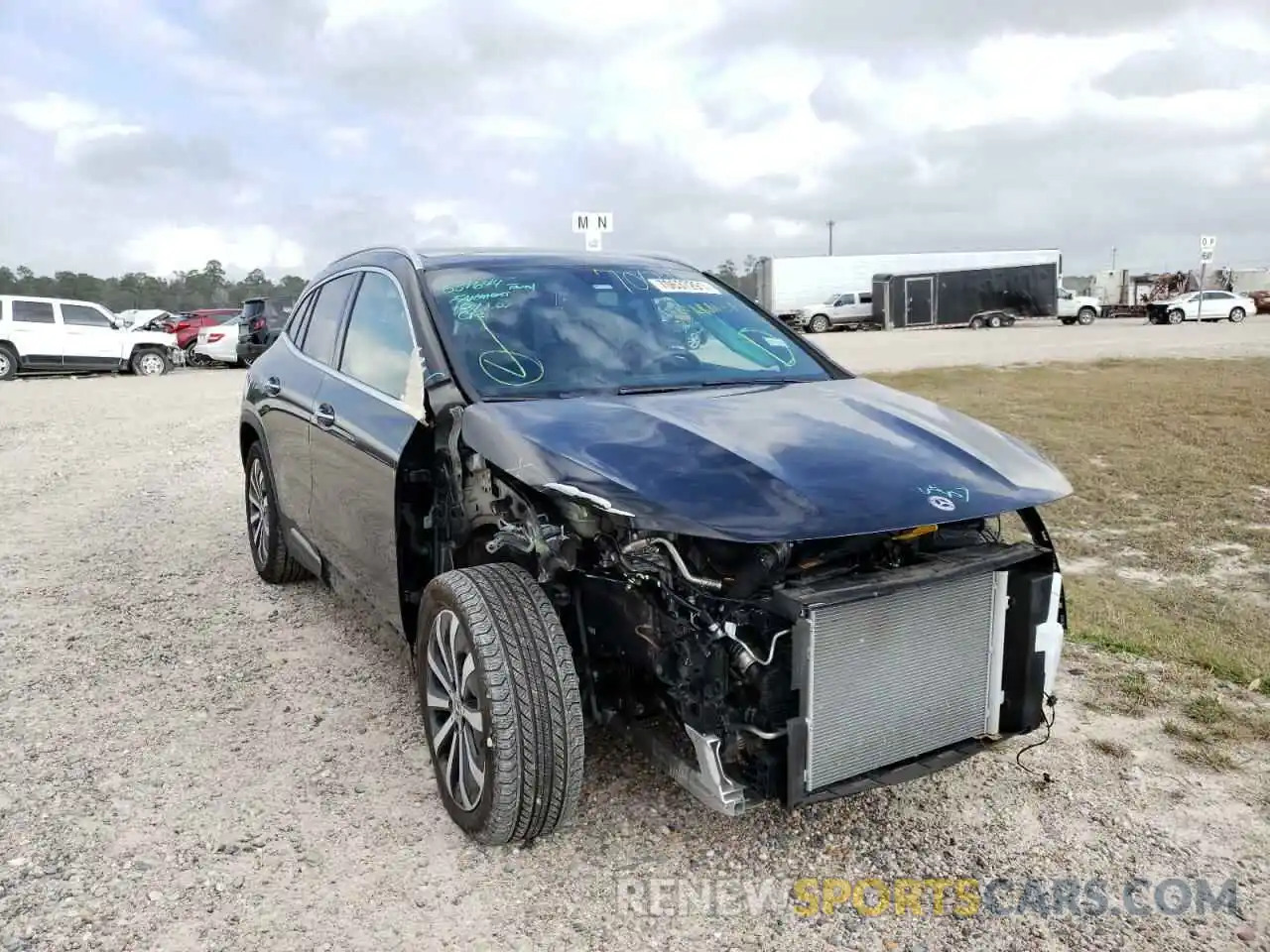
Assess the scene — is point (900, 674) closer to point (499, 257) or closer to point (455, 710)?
point (455, 710)

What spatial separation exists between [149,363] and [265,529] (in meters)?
19.1

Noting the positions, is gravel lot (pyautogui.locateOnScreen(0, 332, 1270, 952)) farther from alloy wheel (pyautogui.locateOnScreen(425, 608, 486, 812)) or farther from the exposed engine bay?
the exposed engine bay

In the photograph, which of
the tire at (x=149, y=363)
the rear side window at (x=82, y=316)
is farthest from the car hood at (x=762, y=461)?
the tire at (x=149, y=363)

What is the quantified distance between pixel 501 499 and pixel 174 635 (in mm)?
2527

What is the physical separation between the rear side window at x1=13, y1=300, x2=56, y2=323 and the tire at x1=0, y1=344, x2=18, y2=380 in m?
0.62

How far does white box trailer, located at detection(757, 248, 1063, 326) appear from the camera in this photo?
42531mm

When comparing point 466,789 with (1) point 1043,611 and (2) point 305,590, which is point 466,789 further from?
(2) point 305,590

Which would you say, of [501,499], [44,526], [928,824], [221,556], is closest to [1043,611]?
[928,824]

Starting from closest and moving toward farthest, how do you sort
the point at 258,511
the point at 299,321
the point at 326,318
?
1. the point at 326,318
2. the point at 299,321
3. the point at 258,511

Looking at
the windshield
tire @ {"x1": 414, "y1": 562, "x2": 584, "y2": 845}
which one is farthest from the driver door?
tire @ {"x1": 414, "y1": 562, "x2": 584, "y2": 845}

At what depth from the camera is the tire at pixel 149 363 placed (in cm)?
2202

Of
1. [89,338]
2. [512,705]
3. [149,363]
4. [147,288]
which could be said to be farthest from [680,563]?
[147,288]

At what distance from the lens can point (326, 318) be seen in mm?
4695

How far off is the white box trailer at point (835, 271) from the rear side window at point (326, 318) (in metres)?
38.5
